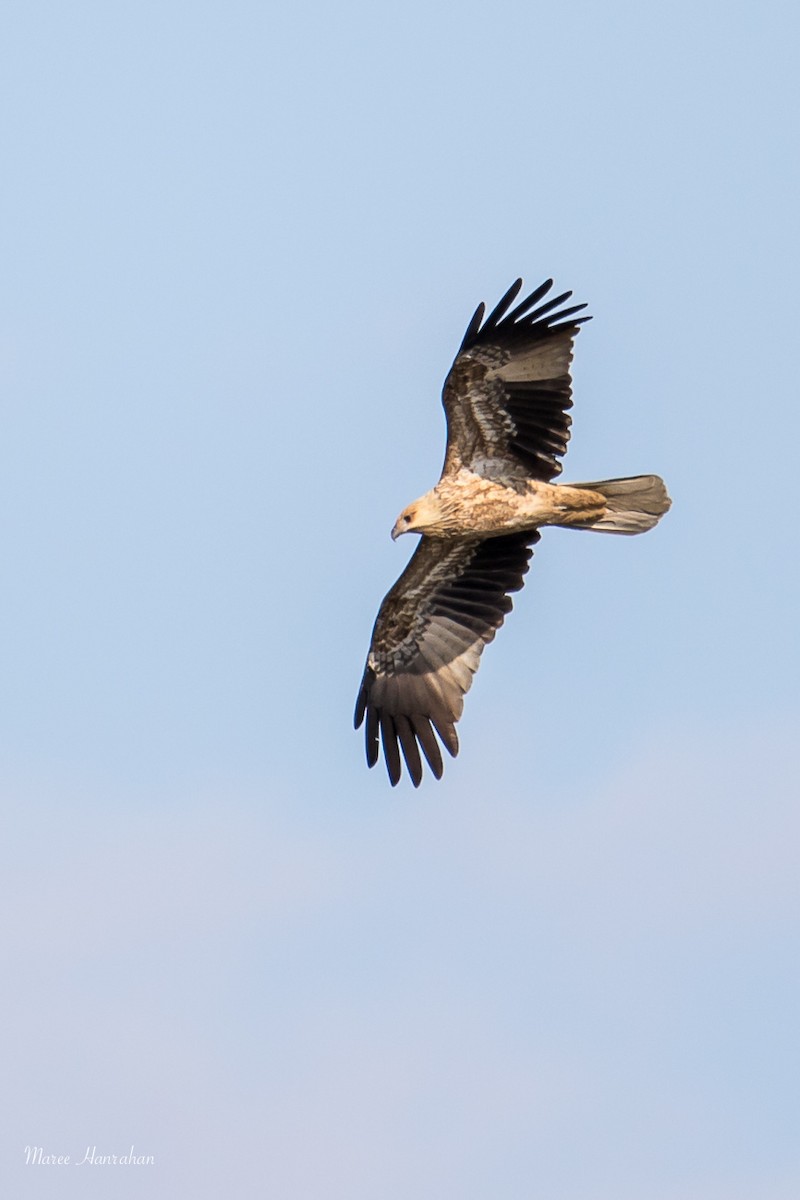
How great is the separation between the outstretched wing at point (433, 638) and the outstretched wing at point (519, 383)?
3.77ft

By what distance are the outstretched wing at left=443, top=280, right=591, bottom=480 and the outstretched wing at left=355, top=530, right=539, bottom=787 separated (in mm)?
1149

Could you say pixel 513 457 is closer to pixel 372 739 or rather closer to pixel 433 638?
pixel 433 638

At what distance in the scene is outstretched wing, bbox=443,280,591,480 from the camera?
18.6m

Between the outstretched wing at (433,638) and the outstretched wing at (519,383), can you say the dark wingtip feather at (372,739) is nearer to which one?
the outstretched wing at (433,638)

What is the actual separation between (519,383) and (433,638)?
2605 millimetres

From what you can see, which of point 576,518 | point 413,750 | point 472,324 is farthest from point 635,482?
point 413,750

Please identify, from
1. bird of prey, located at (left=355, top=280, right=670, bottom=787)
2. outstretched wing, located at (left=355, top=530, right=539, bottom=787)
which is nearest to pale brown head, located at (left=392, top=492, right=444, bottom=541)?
bird of prey, located at (left=355, top=280, right=670, bottom=787)

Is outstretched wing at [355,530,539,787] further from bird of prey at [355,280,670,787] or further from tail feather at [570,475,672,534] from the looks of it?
tail feather at [570,475,672,534]

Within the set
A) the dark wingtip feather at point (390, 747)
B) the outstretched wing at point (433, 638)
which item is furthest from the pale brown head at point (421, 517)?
the dark wingtip feather at point (390, 747)

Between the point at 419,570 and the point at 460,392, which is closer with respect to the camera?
the point at 460,392

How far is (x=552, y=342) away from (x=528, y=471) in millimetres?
1038

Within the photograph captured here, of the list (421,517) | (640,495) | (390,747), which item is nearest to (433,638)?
(390,747)

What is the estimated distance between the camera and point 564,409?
1870 cm

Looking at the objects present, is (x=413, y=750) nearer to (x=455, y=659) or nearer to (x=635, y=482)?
(x=455, y=659)
